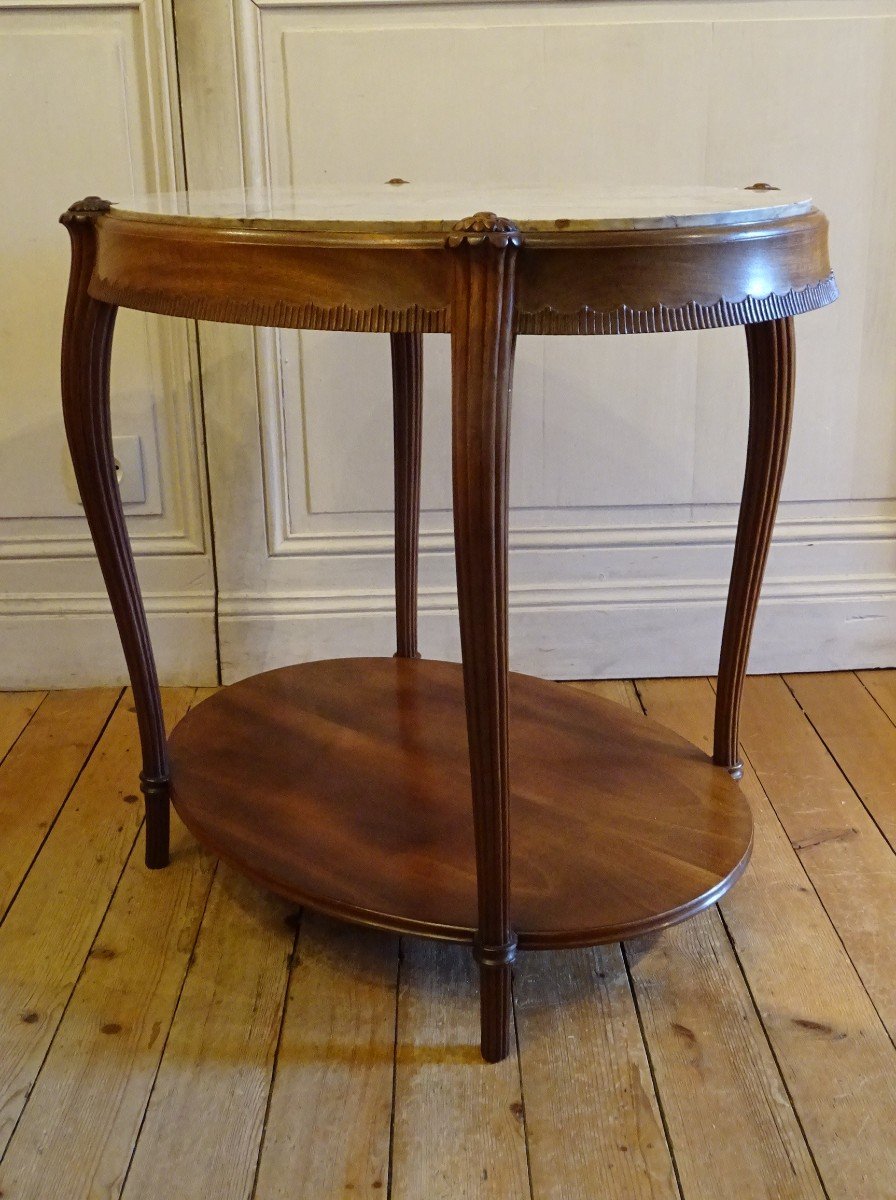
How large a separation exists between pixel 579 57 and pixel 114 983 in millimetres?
1387

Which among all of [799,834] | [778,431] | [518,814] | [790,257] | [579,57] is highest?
[579,57]

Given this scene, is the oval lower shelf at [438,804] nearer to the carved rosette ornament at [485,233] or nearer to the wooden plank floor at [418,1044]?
the wooden plank floor at [418,1044]

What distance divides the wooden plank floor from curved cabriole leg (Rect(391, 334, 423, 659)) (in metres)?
0.44

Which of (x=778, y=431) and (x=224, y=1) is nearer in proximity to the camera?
(x=778, y=431)

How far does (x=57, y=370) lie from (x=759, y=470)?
1117 millimetres

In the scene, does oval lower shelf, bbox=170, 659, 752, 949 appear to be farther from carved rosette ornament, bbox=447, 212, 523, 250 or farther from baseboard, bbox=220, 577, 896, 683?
carved rosette ornament, bbox=447, 212, 523, 250

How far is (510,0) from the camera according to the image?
1650 millimetres

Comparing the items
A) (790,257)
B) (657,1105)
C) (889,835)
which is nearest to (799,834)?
(889,835)

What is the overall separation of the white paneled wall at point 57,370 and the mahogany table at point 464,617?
39 cm

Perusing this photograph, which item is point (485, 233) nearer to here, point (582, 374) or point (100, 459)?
point (100, 459)

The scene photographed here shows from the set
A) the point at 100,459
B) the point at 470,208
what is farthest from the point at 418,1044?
the point at 470,208

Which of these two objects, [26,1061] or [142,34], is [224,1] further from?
[26,1061]

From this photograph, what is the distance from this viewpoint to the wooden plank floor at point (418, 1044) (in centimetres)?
99

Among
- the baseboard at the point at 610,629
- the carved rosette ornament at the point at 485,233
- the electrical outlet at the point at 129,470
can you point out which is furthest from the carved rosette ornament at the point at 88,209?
the baseboard at the point at 610,629
